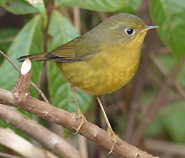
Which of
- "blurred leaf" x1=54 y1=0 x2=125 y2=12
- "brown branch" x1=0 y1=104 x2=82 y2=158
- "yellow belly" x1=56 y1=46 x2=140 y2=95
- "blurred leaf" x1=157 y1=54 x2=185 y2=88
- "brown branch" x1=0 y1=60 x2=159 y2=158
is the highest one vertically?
"blurred leaf" x1=157 y1=54 x2=185 y2=88

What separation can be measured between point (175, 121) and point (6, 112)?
2.78 metres

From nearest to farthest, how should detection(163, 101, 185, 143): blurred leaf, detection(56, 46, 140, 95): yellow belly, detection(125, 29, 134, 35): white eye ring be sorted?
1. detection(56, 46, 140, 95): yellow belly
2. detection(125, 29, 134, 35): white eye ring
3. detection(163, 101, 185, 143): blurred leaf

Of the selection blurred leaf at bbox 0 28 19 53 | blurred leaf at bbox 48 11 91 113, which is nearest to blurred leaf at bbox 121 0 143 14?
blurred leaf at bbox 48 11 91 113

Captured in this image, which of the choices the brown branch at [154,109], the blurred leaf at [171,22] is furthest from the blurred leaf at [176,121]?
the blurred leaf at [171,22]

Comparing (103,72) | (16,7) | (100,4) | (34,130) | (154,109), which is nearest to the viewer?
(34,130)

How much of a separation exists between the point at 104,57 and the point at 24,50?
2.27ft

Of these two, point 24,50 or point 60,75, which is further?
point 60,75

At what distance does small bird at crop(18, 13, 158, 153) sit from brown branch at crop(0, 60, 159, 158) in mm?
129

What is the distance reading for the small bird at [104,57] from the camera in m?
2.29

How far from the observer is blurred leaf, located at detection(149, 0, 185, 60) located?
256 centimetres

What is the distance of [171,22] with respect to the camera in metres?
2.59

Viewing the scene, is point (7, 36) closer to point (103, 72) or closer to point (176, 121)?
point (103, 72)

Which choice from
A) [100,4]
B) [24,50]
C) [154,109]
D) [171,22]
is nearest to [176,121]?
[154,109]

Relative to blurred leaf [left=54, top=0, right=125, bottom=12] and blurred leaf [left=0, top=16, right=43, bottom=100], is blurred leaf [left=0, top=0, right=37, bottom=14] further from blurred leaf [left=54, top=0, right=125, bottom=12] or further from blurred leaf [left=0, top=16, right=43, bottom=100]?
blurred leaf [left=54, top=0, right=125, bottom=12]
